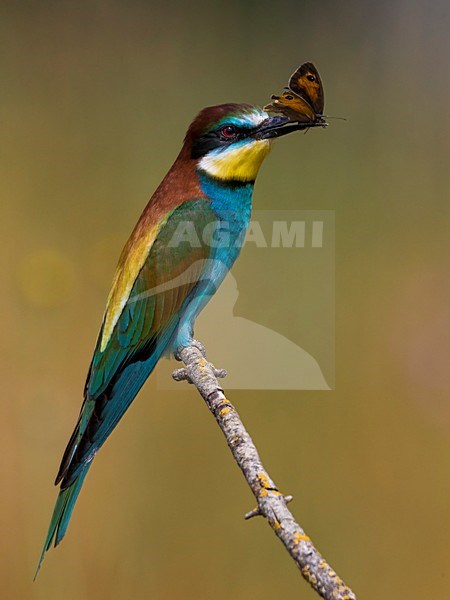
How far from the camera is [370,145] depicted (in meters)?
1.57

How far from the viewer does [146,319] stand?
1.48 meters

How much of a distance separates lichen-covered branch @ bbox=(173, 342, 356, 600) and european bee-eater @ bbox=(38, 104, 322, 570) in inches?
4.9

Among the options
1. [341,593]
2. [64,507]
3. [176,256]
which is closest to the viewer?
[341,593]

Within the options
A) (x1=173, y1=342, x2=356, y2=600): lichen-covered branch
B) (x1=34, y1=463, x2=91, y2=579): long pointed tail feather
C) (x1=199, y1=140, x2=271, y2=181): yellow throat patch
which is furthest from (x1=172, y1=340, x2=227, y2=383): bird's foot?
(x1=199, y1=140, x2=271, y2=181): yellow throat patch

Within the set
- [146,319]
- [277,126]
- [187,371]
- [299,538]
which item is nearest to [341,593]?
[299,538]

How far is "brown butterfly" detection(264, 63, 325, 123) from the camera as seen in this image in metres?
1.43

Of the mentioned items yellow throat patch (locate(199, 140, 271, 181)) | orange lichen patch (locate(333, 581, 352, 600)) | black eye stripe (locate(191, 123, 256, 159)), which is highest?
black eye stripe (locate(191, 123, 256, 159))

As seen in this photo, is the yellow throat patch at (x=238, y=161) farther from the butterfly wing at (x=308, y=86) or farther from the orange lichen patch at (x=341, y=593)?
the orange lichen patch at (x=341, y=593)

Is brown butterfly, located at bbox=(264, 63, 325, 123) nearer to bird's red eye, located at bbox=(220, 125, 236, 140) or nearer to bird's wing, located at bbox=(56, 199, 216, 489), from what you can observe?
bird's red eye, located at bbox=(220, 125, 236, 140)

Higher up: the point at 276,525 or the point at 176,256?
the point at 176,256

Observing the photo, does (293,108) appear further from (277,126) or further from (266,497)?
(266,497)

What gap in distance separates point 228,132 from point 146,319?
1.35 feet

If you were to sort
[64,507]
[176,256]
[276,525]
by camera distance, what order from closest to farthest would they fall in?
[276,525] < [64,507] < [176,256]

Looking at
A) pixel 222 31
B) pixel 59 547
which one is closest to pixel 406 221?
pixel 222 31
